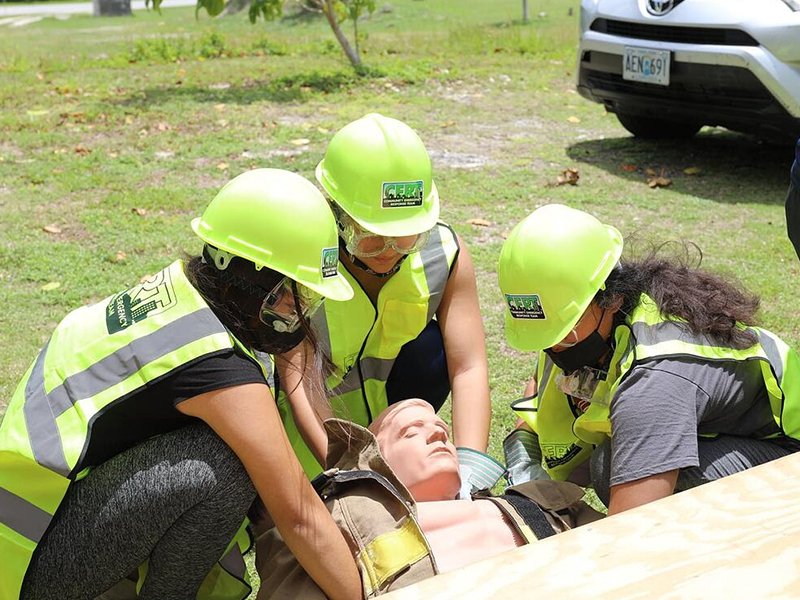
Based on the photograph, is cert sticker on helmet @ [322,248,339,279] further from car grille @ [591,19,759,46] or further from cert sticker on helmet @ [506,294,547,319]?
car grille @ [591,19,759,46]

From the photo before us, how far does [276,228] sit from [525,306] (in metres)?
0.74

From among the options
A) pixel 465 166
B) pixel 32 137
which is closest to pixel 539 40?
pixel 465 166

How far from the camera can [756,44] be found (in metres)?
5.96

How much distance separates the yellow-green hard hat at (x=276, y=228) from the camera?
225 centimetres

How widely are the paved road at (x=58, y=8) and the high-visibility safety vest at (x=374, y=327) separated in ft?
87.6

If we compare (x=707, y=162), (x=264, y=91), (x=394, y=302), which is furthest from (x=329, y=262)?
(x=264, y=91)

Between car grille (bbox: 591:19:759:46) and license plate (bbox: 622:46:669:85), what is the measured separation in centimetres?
12

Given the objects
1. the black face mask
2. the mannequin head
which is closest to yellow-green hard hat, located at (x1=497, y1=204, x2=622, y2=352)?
the black face mask

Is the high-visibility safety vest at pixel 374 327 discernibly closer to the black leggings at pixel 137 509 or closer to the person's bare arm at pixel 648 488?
the black leggings at pixel 137 509

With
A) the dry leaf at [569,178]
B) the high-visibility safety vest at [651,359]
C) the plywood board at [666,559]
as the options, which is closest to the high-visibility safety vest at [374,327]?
the high-visibility safety vest at [651,359]

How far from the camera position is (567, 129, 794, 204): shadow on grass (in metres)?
6.49

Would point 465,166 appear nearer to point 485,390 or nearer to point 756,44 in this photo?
point 756,44

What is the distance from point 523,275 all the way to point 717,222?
12.1ft

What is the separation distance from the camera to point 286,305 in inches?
90.9
